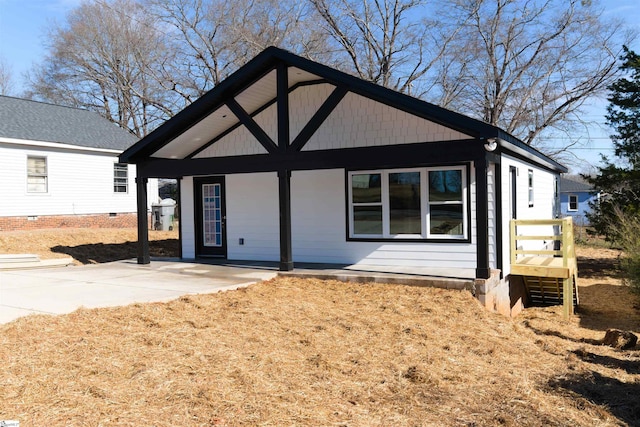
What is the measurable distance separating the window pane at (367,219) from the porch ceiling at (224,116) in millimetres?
3133

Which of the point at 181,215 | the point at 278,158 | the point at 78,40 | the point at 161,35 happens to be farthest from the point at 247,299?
the point at 78,40

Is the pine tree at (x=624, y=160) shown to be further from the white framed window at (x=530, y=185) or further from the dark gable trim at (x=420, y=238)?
the dark gable trim at (x=420, y=238)

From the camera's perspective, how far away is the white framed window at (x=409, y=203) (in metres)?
10.5

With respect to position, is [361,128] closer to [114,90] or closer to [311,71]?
[311,71]

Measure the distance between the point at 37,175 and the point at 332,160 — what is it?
48.2 ft

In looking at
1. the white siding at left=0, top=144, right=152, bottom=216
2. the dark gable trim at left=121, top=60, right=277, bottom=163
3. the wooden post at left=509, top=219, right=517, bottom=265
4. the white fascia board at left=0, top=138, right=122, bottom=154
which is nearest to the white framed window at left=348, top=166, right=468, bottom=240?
the wooden post at left=509, top=219, right=517, bottom=265

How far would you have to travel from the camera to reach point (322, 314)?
7.34m

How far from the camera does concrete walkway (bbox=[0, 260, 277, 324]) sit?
751 cm

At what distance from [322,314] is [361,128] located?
511 centimetres

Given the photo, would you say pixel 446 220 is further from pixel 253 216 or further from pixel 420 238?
pixel 253 216

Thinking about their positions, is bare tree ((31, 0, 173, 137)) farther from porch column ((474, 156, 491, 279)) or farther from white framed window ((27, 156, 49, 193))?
porch column ((474, 156, 491, 279))

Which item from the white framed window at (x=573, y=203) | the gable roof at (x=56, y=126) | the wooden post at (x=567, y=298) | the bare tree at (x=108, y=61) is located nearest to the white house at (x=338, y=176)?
the wooden post at (x=567, y=298)

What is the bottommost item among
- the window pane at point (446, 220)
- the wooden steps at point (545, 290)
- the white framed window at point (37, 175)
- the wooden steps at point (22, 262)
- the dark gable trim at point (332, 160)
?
the wooden steps at point (545, 290)

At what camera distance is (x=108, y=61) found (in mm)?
35125
